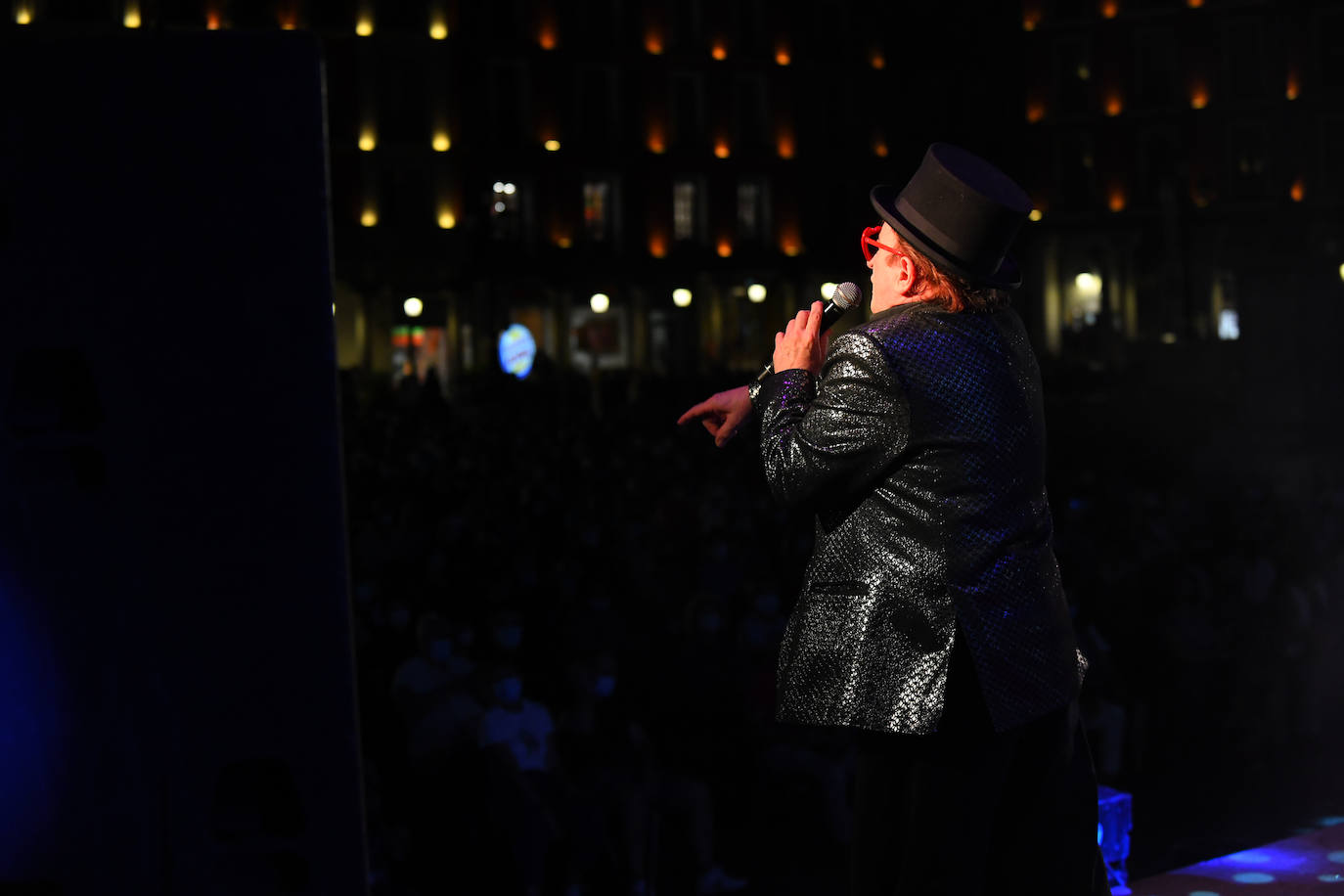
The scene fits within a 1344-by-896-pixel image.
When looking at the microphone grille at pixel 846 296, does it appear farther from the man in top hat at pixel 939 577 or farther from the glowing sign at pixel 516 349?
the glowing sign at pixel 516 349

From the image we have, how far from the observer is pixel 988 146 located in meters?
45.5

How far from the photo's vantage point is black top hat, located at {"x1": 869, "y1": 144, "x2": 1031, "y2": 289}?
7.98 ft

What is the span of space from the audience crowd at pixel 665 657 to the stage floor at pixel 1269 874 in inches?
136

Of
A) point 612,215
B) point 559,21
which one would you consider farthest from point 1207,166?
point 559,21

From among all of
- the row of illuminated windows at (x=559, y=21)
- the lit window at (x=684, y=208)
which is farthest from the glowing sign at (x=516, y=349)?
the lit window at (x=684, y=208)

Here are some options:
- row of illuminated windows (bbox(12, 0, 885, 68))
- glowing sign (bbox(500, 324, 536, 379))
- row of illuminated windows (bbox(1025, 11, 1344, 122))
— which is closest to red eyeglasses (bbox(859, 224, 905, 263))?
glowing sign (bbox(500, 324, 536, 379))

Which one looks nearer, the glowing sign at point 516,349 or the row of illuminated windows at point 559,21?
the glowing sign at point 516,349

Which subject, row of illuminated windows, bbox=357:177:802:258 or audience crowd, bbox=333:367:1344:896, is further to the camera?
row of illuminated windows, bbox=357:177:802:258

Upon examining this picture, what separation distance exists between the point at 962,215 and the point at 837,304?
273 millimetres

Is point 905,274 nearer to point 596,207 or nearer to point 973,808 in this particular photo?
point 973,808

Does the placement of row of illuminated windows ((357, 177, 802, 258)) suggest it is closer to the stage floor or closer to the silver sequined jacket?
the stage floor

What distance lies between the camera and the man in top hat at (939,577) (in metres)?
2.36

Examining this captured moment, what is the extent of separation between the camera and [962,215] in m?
2.43

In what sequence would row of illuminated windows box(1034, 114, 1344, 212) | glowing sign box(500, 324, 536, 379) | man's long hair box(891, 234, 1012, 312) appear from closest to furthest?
man's long hair box(891, 234, 1012, 312) < glowing sign box(500, 324, 536, 379) < row of illuminated windows box(1034, 114, 1344, 212)
